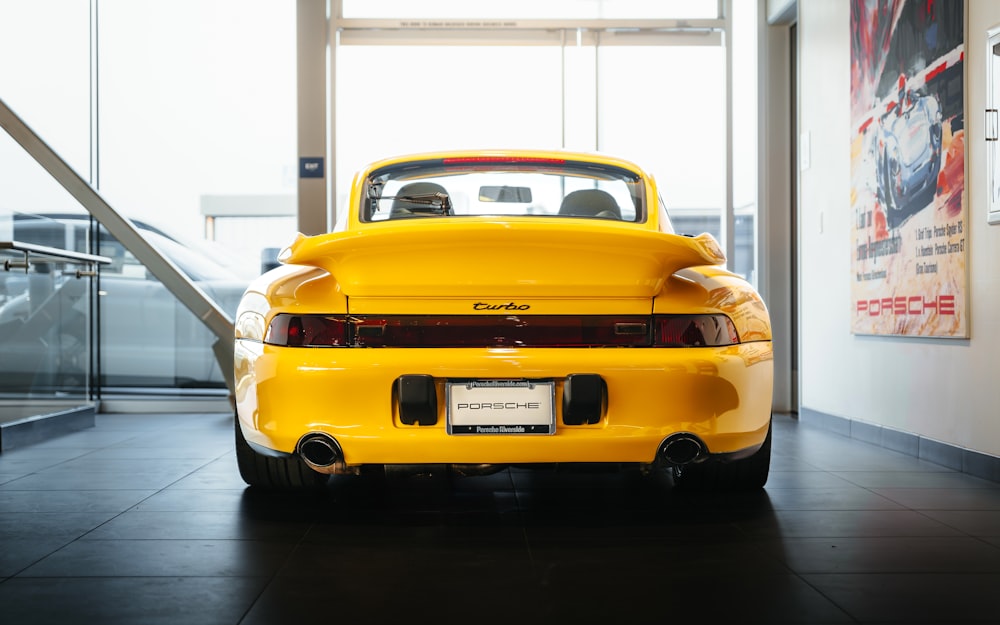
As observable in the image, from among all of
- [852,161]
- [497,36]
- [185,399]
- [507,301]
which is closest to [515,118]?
[497,36]

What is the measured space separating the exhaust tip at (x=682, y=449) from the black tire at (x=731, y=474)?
66 centimetres

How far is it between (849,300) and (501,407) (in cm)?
394

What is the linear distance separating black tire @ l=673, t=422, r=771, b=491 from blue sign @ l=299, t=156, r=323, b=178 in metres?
5.15

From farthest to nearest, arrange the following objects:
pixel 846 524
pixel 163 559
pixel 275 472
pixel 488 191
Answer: pixel 488 191 < pixel 275 472 < pixel 846 524 < pixel 163 559

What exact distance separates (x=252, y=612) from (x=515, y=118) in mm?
6571

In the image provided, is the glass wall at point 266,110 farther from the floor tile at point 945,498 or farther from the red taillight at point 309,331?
the red taillight at point 309,331

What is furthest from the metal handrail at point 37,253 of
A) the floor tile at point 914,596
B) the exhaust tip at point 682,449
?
the floor tile at point 914,596

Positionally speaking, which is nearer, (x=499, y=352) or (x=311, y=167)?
(x=499, y=352)

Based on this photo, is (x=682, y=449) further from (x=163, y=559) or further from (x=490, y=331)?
(x=163, y=559)

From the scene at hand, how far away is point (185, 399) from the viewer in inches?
314

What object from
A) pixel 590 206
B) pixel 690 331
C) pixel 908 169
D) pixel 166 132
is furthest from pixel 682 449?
pixel 166 132

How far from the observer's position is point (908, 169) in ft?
16.9

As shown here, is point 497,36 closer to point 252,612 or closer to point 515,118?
point 515,118

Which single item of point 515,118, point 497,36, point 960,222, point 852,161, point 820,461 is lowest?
point 820,461
